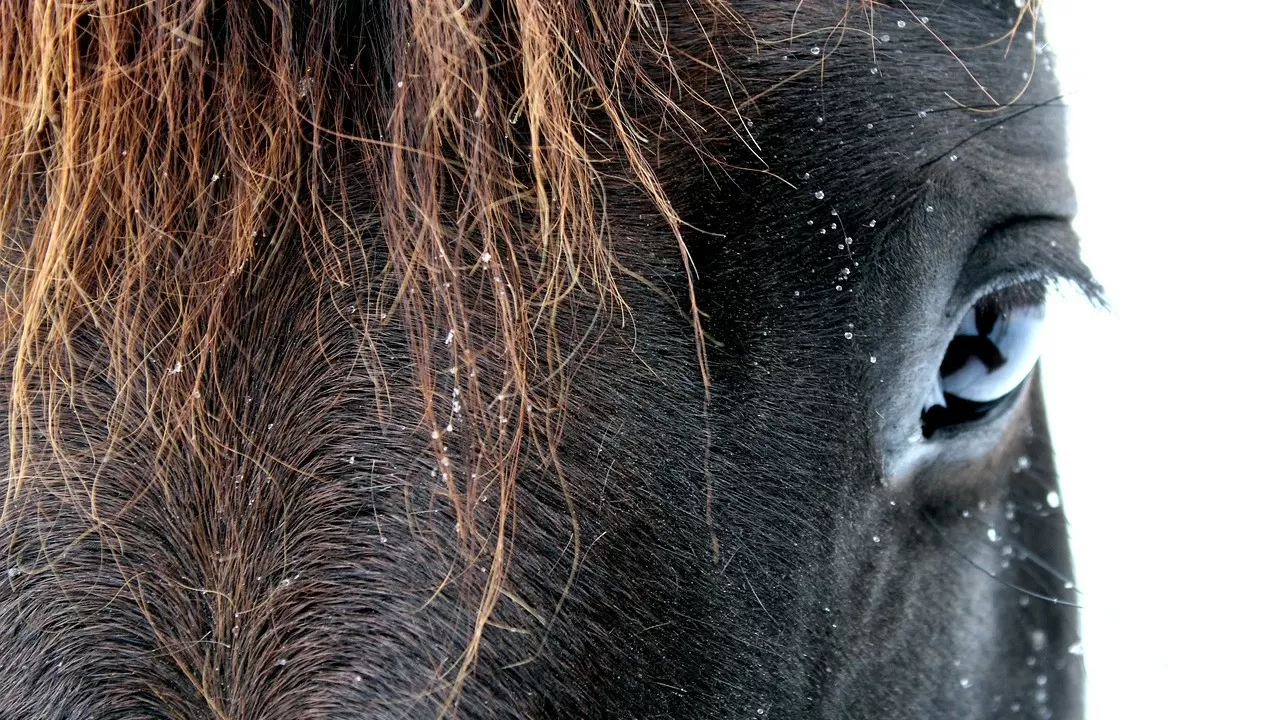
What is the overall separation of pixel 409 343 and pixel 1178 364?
2674 mm

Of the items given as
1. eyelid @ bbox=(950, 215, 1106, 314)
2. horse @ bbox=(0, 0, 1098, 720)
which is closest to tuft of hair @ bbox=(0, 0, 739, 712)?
horse @ bbox=(0, 0, 1098, 720)

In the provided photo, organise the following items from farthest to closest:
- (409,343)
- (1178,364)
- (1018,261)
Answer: (1178,364) → (1018,261) → (409,343)

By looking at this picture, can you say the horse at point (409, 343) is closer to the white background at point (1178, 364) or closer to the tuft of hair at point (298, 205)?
the tuft of hair at point (298, 205)

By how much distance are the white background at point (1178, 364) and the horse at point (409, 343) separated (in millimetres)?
1672

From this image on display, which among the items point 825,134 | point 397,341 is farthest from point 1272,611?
point 397,341

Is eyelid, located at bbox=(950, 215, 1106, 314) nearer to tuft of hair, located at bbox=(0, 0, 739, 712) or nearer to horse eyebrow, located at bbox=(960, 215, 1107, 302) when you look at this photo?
horse eyebrow, located at bbox=(960, 215, 1107, 302)

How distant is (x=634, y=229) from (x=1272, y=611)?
234 cm

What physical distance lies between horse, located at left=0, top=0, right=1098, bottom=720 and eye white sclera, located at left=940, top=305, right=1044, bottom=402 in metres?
0.24

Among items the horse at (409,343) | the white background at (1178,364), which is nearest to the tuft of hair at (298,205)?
the horse at (409,343)

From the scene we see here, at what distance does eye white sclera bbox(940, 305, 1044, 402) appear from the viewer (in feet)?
3.22

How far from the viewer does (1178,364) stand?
2799mm

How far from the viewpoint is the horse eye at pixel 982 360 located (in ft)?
3.19

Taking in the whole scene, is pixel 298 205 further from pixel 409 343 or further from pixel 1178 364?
pixel 1178 364

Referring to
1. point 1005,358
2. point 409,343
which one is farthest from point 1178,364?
point 409,343
